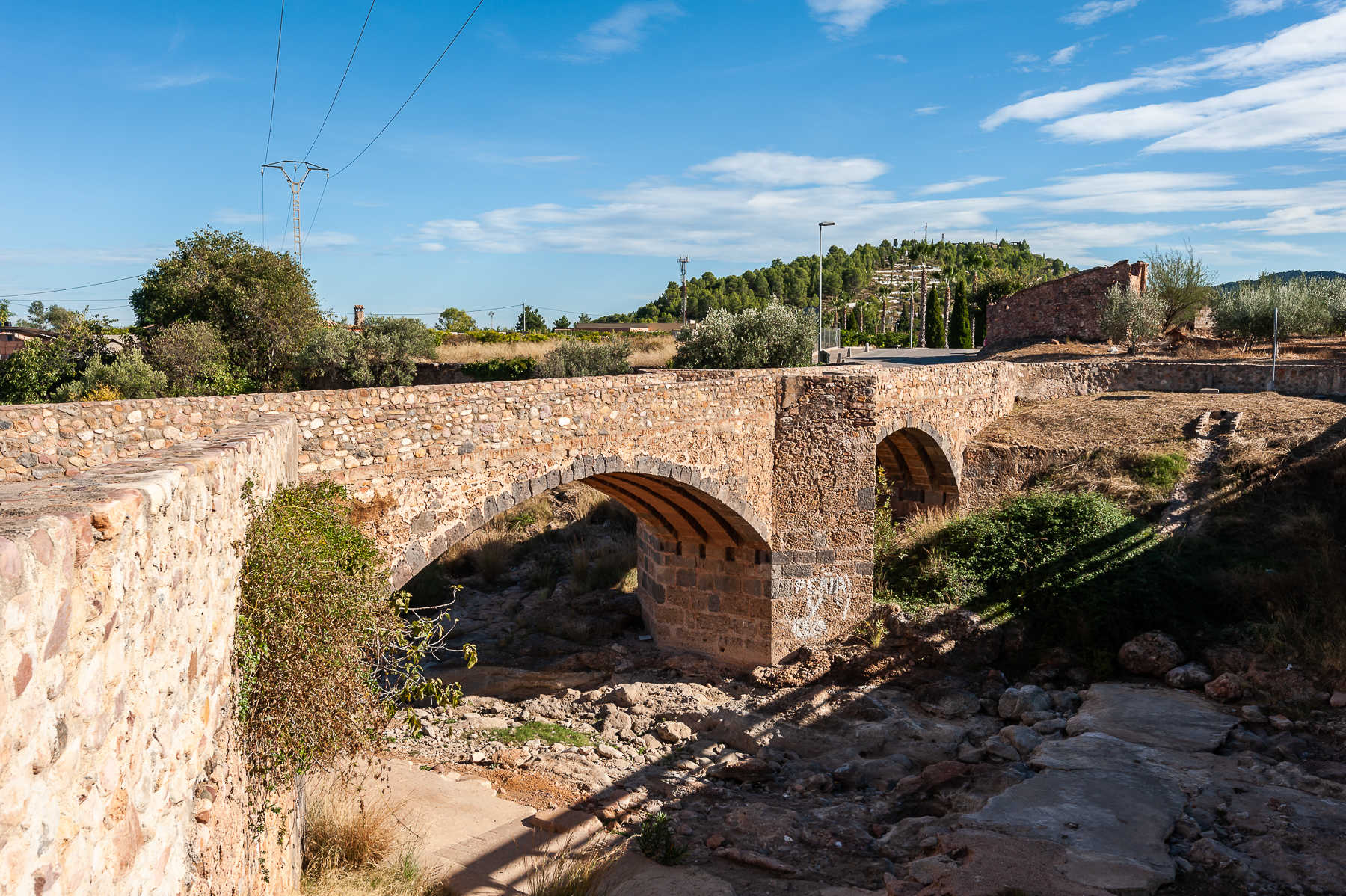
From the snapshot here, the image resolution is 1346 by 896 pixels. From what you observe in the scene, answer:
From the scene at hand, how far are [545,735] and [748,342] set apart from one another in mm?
15631

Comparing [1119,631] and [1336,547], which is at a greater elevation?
[1336,547]

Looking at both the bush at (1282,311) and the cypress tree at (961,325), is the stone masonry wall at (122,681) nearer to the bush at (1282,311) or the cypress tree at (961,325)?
the bush at (1282,311)

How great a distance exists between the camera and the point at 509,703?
14.0m

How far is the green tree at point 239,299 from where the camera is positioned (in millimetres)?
25359

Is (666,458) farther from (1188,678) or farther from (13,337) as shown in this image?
(13,337)

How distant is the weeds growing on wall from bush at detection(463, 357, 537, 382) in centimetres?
2135

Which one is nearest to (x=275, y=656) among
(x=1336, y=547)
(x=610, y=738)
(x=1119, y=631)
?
(x=610, y=738)

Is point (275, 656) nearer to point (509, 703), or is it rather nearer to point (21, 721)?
point (21, 721)

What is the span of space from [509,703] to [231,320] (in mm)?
17157

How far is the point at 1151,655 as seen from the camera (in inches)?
539

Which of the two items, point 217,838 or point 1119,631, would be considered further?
point 1119,631

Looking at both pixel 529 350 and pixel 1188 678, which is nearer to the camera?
pixel 1188 678

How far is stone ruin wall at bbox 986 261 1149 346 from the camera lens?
102 feet

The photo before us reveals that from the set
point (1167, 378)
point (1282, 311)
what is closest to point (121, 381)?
point (1167, 378)
